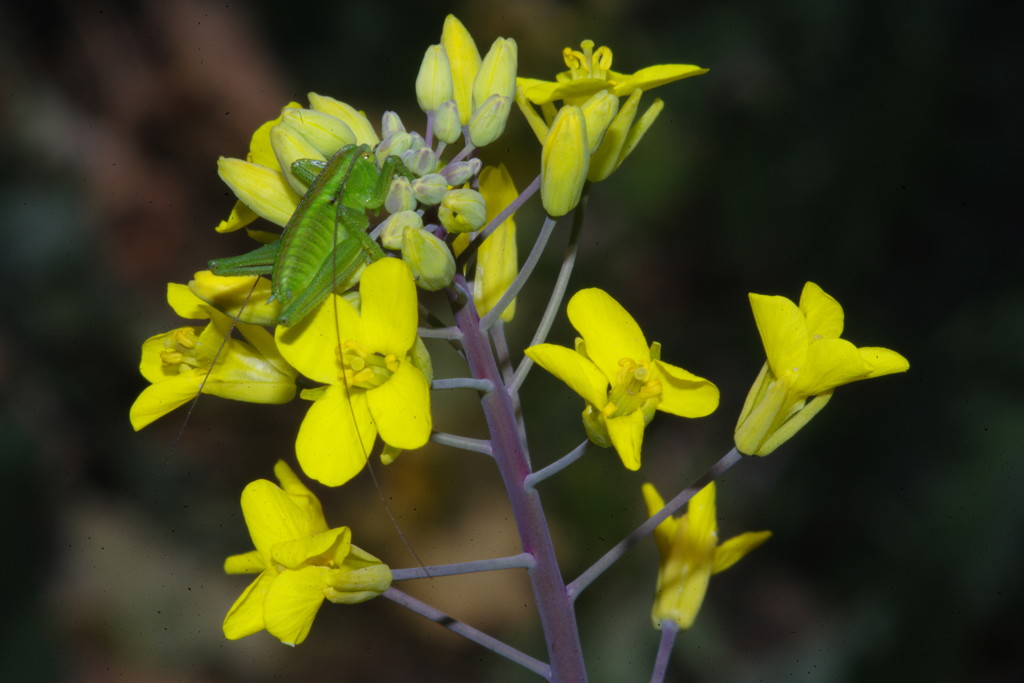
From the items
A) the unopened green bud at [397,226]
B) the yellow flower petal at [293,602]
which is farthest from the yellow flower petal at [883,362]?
the yellow flower petal at [293,602]

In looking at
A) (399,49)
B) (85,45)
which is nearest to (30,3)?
(85,45)

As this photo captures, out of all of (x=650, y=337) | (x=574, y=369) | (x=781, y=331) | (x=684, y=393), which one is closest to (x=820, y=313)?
(x=781, y=331)

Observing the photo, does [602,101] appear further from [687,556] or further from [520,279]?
[687,556]

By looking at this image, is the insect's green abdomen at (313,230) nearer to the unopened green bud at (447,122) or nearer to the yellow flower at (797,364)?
the unopened green bud at (447,122)

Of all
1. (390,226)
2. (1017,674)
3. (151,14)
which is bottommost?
(1017,674)

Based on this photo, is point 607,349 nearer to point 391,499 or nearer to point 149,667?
point 391,499

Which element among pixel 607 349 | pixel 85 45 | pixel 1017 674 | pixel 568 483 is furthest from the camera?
pixel 85 45
